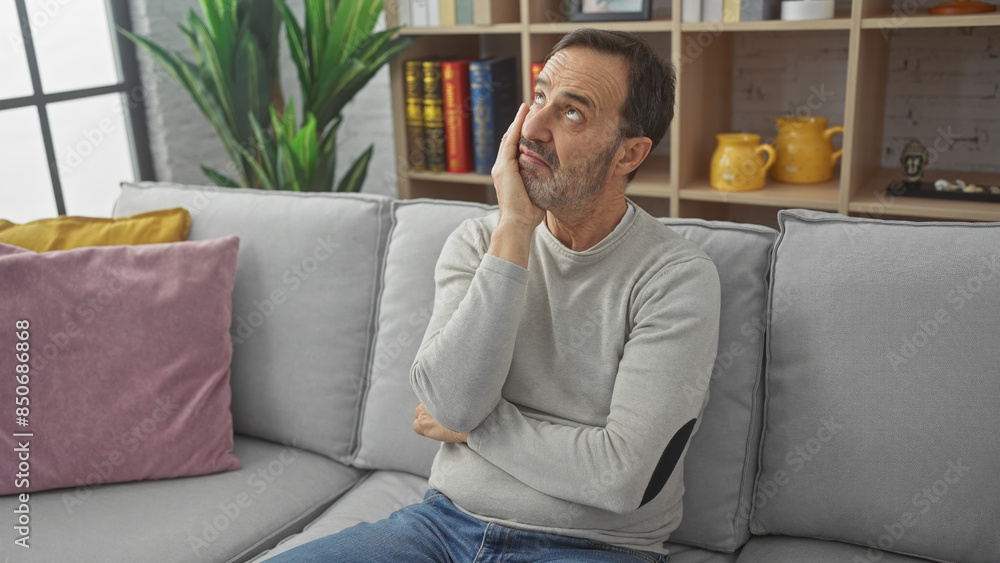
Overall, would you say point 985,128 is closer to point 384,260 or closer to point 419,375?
point 384,260

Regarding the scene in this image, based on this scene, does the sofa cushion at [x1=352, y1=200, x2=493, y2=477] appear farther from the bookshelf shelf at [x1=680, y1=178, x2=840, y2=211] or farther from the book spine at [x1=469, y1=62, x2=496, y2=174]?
the book spine at [x1=469, y1=62, x2=496, y2=174]

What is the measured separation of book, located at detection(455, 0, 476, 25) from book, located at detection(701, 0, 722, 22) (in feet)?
2.45

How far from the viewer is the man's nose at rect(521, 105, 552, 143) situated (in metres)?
1.30

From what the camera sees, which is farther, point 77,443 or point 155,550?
point 77,443

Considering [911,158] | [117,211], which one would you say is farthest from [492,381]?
[911,158]

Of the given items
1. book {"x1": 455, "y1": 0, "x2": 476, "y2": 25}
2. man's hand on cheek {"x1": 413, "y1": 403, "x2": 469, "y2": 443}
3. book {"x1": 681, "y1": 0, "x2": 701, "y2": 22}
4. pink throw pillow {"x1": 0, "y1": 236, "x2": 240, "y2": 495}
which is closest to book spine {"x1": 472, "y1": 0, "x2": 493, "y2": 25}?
book {"x1": 455, "y1": 0, "x2": 476, "y2": 25}

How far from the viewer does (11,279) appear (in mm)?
1582

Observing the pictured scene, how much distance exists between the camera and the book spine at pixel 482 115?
273 cm

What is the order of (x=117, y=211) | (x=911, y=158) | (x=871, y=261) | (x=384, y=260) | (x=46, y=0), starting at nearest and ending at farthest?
(x=871, y=261), (x=384, y=260), (x=117, y=211), (x=911, y=158), (x=46, y=0)

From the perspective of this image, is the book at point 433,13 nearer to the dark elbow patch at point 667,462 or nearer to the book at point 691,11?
the book at point 691,11

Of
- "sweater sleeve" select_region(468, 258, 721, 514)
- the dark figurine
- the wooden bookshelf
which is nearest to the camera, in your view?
"sweater sleeve" select_region(468, 258, 721, 514)

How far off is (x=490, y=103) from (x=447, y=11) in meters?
0.33

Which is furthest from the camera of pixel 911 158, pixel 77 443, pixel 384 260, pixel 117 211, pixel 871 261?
pixel 911 158

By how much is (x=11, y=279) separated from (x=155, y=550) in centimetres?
60
